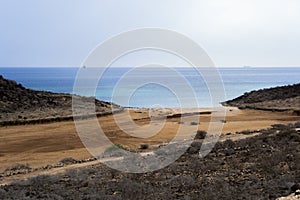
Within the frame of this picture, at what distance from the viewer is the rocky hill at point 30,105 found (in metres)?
32.8

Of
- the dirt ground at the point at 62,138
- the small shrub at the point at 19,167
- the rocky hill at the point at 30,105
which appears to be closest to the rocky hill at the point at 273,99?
the dirt ground at the point at 62,138

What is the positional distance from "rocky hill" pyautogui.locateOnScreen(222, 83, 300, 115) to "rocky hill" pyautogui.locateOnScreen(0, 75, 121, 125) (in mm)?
15078

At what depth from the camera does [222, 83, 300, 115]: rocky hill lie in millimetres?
43897

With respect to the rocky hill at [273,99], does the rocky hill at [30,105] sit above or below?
above

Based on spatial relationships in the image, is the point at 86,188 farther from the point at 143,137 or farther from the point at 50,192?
the point at 143,137

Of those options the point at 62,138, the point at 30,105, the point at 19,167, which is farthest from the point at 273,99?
the point at 19,167

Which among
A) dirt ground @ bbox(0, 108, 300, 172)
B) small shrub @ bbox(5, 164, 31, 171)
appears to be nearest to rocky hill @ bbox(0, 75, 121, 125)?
dirt ground @ bbox(0, 108, 300, 172)

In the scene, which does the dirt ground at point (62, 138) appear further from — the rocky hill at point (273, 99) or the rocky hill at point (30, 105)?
the rocky hill at point (273, 99)

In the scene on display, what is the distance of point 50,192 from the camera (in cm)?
1052

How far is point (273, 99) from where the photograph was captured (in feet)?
165

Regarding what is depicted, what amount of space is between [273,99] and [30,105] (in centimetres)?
2648

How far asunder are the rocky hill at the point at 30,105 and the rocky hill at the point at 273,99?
15.1 meters

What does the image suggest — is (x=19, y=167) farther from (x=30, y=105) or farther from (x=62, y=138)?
(x=30, y=105)

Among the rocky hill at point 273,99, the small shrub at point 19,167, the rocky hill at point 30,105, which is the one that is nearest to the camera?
the small shrub at point 19,167
